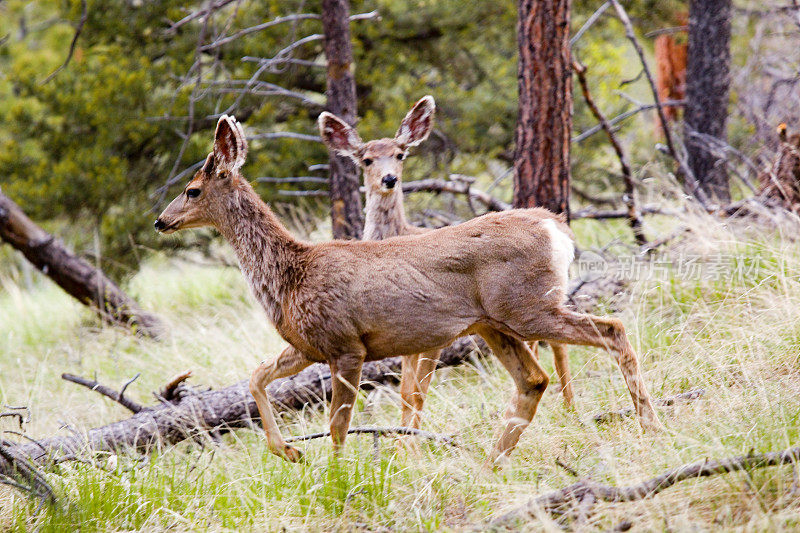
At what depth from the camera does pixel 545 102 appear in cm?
651

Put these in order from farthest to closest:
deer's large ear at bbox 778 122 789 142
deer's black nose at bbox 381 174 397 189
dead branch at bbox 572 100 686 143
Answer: dead branch at bbox 572 100 686 143 < deer's large ear at bbox 778 122 789 142 < deer's black nose at bbox 381 174 397 189

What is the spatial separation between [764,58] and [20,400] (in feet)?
34.8

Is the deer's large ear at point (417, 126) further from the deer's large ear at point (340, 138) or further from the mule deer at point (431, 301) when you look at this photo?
the mule deer at point (431, 301)

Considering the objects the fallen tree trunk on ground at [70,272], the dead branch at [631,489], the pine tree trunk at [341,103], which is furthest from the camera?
the fallen tree trunk on ground at [70,272]

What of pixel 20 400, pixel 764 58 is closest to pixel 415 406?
pixel 20 400

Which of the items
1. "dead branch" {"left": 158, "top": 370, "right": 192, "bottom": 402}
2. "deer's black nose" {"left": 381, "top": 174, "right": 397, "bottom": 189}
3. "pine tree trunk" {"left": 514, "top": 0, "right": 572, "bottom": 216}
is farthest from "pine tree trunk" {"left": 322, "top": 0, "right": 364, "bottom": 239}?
"dead branch" {"left": 158, "top": 370, "right": 192, "bottom": 402}

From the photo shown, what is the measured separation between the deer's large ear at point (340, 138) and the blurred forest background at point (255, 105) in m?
2.07

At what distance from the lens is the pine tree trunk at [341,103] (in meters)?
7.40

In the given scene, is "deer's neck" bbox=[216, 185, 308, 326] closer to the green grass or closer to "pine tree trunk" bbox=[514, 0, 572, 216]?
the green grass

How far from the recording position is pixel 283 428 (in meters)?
5.74

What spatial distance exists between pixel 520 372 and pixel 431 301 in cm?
69

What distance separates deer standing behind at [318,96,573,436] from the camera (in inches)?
198

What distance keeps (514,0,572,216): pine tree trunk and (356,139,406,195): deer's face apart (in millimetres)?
1072

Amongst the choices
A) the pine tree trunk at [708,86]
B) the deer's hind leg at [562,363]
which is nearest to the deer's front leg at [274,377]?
the deer's hind leg at [562,363]
